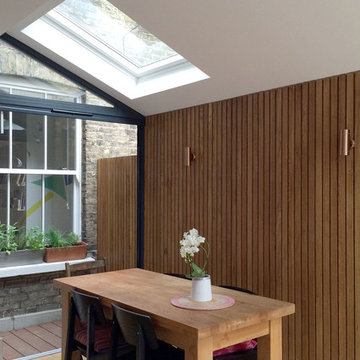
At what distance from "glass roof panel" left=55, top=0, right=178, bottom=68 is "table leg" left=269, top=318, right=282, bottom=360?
2856mm

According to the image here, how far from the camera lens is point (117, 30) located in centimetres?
493

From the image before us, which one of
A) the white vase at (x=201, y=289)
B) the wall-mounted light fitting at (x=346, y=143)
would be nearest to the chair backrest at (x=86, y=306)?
the white vase at (x=201, y=289)

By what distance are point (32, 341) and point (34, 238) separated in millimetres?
1275

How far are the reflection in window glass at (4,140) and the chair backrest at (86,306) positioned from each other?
279 cm

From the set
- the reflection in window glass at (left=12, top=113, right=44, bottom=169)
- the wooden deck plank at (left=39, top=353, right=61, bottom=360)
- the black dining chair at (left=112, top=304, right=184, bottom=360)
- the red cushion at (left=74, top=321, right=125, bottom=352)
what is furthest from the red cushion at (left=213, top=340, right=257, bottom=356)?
the reflection in window glass at (left=12, top=113, right=44, bottom=169)

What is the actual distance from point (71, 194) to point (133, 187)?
900 mm

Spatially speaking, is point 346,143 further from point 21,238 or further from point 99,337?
point 21,238

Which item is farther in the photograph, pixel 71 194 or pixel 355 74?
pixel 71 194

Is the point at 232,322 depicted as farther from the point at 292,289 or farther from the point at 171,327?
the point at 292,289

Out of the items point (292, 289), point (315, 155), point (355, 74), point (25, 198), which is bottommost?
point (292, 289)

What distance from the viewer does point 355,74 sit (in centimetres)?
370

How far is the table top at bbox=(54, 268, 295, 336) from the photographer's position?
298cm

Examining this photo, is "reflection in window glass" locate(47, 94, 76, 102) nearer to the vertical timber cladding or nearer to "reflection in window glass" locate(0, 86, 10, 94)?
"reflection in window glass" locate(0, 86, 10, 94)

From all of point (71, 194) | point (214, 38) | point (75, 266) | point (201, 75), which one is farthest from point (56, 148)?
point (214, 38)
